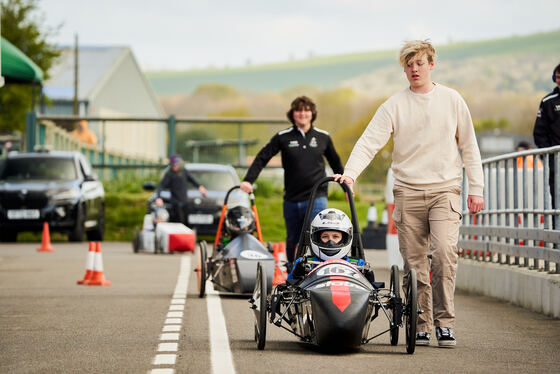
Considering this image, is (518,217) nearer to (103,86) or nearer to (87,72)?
(103,86)

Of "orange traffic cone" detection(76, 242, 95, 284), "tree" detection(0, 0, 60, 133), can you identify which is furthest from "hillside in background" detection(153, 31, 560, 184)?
"orange traffic cone" detection(76, 242, 95, 284)

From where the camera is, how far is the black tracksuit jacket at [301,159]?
13.3m

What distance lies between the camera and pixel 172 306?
12734mm

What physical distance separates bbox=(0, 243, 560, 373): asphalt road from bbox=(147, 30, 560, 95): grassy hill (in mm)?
121444

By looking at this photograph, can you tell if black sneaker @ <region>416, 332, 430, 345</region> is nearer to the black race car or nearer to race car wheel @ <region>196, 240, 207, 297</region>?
the black race car

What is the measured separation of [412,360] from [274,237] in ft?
74.0

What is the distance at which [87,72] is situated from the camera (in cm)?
8538

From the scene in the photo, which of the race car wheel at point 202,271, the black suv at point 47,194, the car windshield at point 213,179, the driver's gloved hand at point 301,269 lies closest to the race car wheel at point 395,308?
the driver's gloved hand at point 301,269

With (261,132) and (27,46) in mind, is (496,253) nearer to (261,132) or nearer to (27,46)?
(261,132)

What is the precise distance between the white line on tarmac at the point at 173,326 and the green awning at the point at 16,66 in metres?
11.0

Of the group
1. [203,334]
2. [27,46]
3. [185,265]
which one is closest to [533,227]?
[203,334]

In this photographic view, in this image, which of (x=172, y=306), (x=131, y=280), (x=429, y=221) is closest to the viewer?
(x=429, y=221)

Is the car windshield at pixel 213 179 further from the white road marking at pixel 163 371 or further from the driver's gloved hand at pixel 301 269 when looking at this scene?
the white road marking at pixel 163 371

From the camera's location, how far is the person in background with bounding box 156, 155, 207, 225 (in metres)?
25.5
